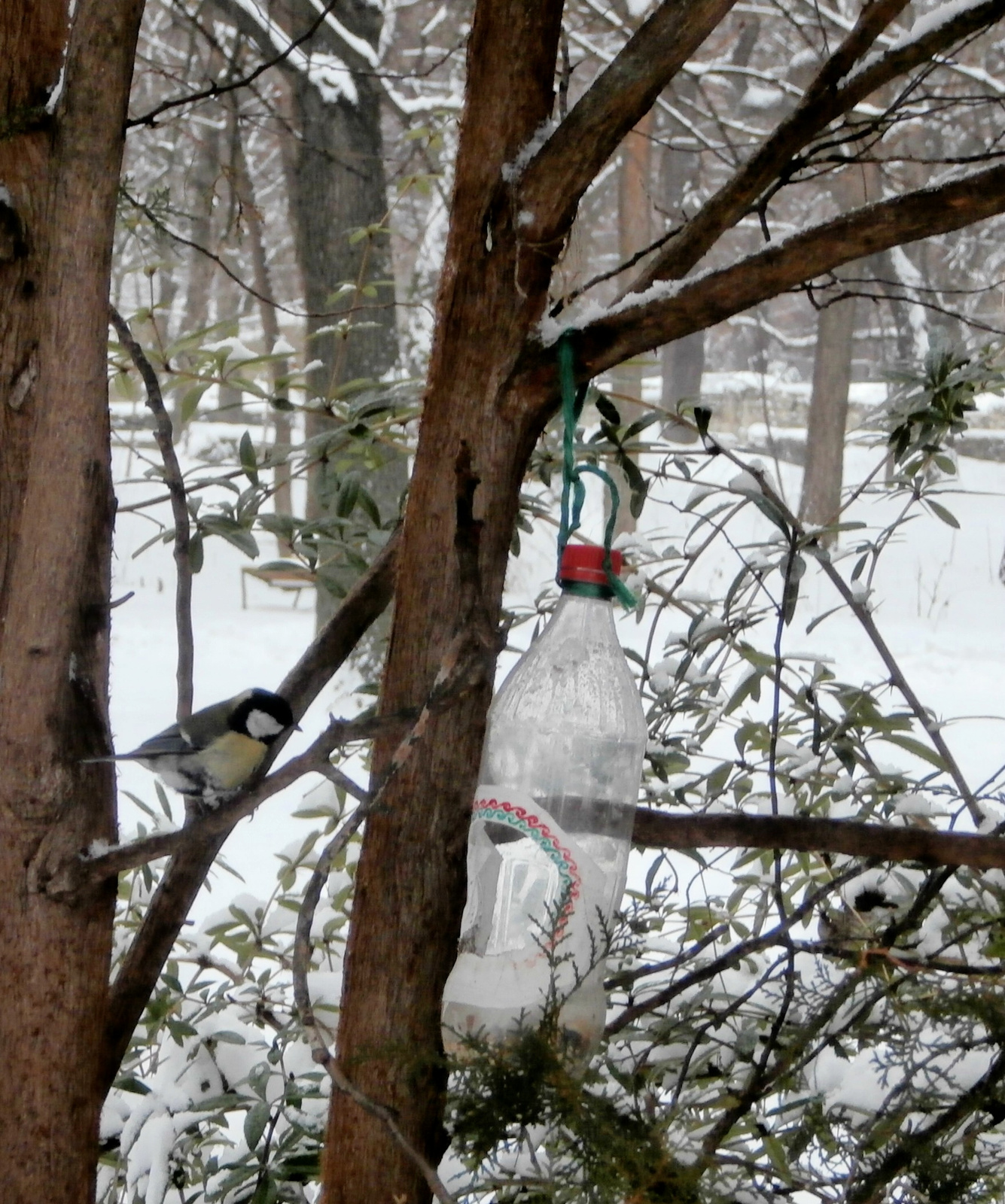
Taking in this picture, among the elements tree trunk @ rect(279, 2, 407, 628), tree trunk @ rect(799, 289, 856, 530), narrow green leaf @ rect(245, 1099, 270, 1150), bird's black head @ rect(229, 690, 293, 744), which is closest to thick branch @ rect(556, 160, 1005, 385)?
bird's black head @ rect(229, 690, 293, 744)

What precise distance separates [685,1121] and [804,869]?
54 centimetres

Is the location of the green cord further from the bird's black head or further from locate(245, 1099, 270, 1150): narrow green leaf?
locate(245, 1099, 270, 1150): narrow green leaf

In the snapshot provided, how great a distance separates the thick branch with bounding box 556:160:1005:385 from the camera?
1.98ft

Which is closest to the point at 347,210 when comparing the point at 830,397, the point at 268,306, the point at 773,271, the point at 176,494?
the point at 268,306

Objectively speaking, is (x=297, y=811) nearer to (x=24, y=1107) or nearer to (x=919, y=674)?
(x=24, y=1107)

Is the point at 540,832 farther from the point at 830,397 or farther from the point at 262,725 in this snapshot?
the point at 830,397

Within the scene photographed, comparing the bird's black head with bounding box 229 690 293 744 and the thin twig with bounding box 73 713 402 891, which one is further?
the bird's black head with bounding box 229 690 293 744

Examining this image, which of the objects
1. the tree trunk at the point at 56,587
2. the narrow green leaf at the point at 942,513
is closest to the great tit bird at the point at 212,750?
the tree trunk at the point at 56,587

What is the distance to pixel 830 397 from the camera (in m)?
5.27

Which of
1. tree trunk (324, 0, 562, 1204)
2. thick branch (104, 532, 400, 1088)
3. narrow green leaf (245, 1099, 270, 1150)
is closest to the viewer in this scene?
tree trunk (324, 0, 562, 1204)

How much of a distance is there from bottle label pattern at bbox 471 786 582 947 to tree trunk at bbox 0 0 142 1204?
282mm

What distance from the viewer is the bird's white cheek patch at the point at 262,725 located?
0.95m

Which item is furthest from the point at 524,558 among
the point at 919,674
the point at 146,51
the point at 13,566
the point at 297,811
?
the point at 13,566

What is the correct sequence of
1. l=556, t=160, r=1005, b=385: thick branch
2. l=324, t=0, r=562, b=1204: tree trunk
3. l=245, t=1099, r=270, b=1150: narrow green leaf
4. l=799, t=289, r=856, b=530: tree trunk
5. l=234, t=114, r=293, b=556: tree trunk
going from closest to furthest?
l=556, t=160, r=1005, b=385: thick branch, l=324, t=0, r=562, b=1204: tree trunk, l=245, t=1099, r=270, b=1150: narrow green leaf, l=234, t=114, r=293, b=556: tree trunk, l=799, t=289, r=856, b=530: tree trunk
